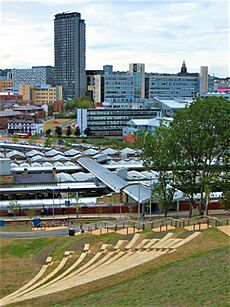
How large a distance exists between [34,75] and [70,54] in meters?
16.5

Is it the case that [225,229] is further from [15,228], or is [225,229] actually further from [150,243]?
[15,228]

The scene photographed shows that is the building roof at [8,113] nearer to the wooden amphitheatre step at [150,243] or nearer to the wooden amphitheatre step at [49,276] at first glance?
the wooden amphitheatre step at [150,243]

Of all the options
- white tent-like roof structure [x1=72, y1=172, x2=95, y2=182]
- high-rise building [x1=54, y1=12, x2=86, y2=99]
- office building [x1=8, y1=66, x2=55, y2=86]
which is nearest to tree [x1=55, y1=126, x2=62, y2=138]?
white tent-like roof structure [x1=72, y1=172, x2=95, y2=182]

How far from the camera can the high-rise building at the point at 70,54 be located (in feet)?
357

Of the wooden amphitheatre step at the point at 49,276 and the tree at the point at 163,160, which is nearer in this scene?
the wooden amphitheatre step at the point at 49,276

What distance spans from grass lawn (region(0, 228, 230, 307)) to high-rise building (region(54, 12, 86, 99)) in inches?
3677

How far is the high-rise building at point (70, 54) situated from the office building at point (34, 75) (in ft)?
27.3

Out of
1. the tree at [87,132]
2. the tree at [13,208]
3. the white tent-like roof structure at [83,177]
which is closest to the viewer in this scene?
the tree at [13,208]

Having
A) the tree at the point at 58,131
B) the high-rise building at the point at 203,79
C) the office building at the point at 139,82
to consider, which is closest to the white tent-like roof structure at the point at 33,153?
the tree at the point at 58,131

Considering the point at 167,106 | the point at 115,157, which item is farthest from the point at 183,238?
the point at 167,106

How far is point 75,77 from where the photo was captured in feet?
357

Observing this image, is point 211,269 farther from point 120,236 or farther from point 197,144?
point 197,144

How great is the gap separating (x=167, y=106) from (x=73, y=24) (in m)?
48.5

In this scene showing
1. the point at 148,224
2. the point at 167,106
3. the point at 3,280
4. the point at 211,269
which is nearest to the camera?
the point at 211,269
